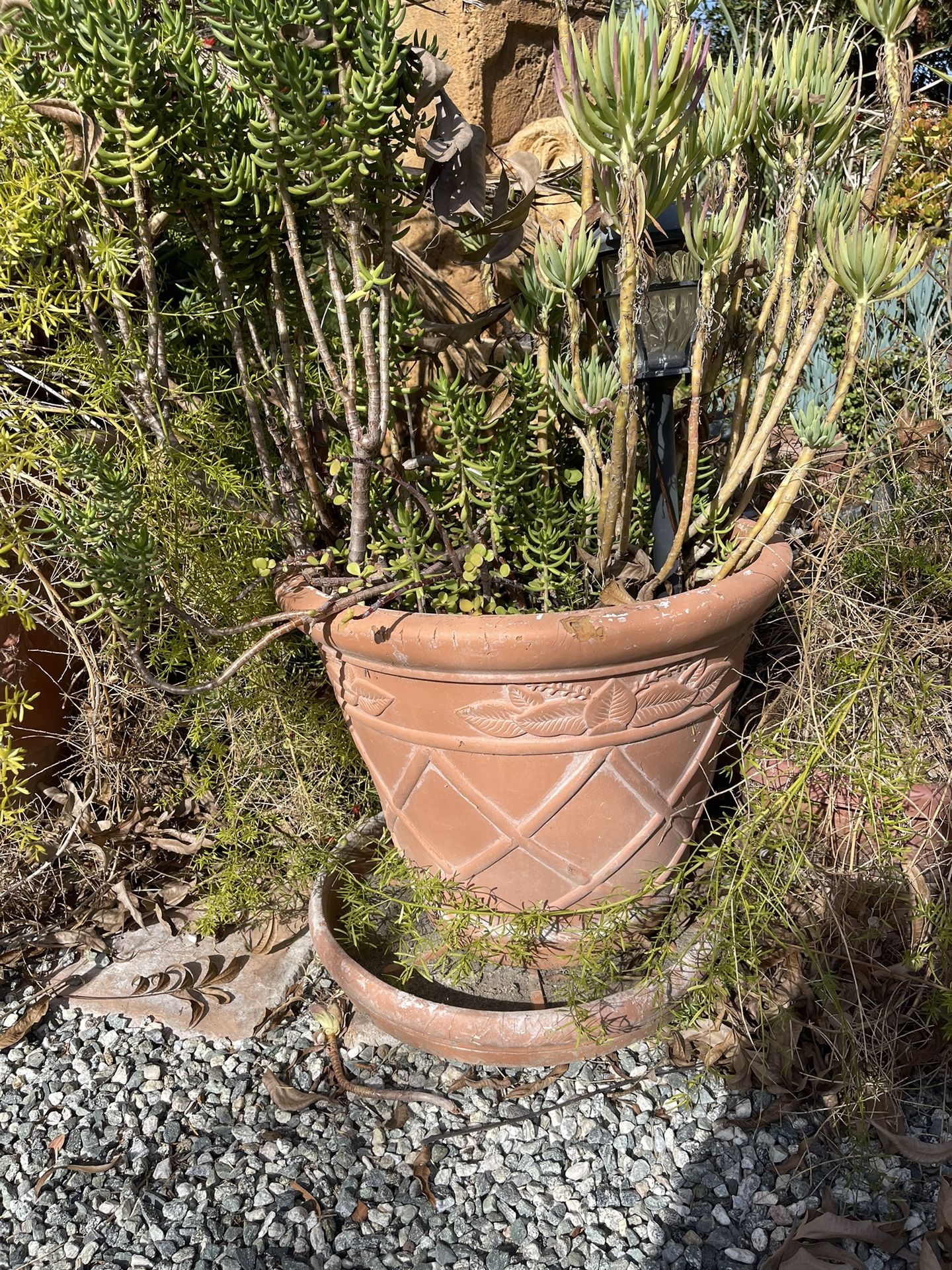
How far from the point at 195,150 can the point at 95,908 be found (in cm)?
146

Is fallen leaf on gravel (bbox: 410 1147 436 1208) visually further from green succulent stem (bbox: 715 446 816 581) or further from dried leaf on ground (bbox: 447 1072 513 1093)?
green succulent stem (bbox: 715 446 816 581)

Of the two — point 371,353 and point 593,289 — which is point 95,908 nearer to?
point 371,353

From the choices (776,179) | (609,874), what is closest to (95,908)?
(609,874)

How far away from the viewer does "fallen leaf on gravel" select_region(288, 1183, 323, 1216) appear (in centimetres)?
123

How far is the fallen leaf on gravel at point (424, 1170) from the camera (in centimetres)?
124

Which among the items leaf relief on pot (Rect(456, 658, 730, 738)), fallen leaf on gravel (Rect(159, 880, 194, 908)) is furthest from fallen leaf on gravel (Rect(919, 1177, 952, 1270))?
fallen leaf on gravel (Rect(159, 880, 194, 908))

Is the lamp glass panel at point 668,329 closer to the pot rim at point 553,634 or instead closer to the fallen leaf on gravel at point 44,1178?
the pot rim at point 553,634

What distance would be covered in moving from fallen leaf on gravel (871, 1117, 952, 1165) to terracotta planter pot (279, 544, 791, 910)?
0.48m

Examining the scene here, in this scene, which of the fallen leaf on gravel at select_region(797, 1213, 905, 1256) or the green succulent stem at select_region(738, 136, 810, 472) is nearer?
the fallen leaf on gravel at select_region(797, 1213, 905, 1256)

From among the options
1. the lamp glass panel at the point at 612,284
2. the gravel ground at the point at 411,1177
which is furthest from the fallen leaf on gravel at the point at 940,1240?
the lamp glass panel at the point at 612,284

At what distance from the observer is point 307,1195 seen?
125 centimetres

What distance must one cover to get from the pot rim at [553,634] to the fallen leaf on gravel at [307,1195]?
75 centimetres

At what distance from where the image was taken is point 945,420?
193 centimetres

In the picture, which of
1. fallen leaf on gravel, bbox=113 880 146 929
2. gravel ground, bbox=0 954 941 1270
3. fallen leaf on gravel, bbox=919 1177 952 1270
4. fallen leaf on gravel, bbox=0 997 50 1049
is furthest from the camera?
fallen leaf on gravel, bbox=113 880 146 929
